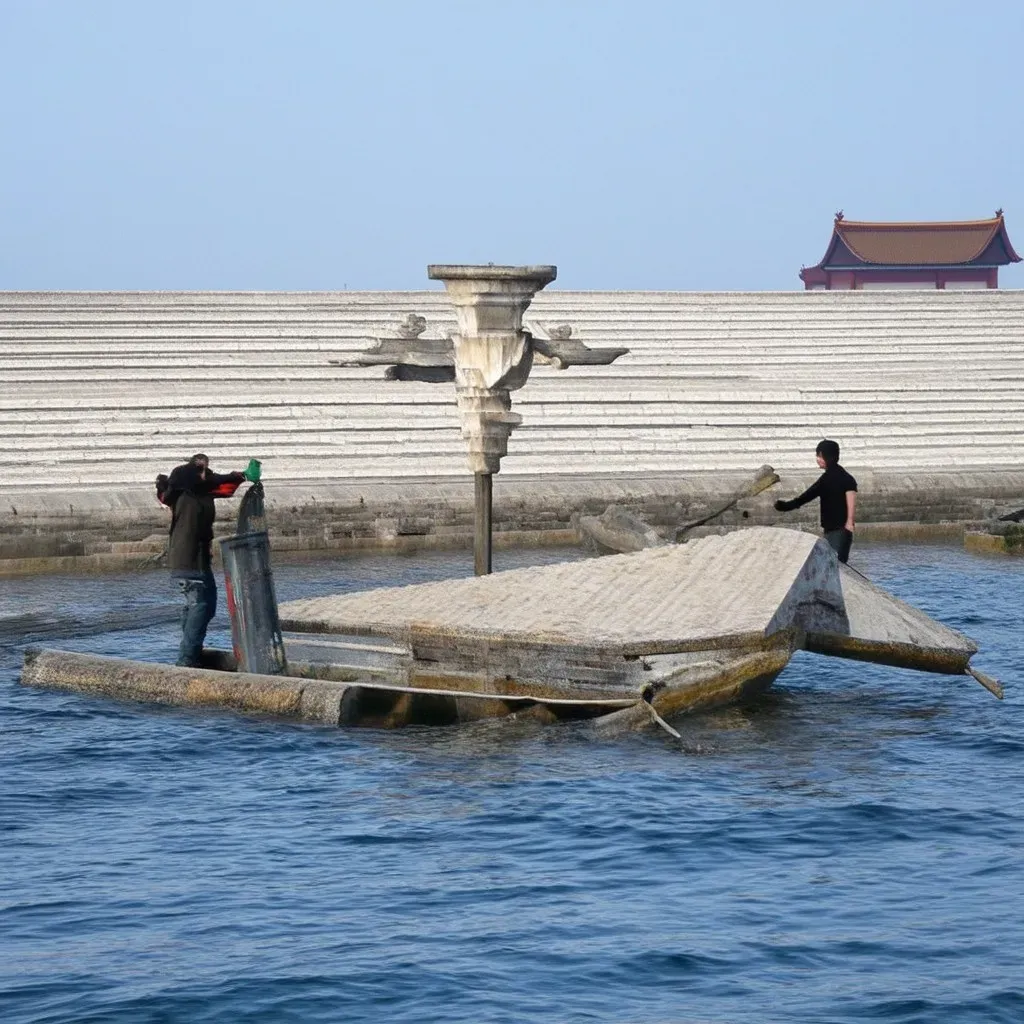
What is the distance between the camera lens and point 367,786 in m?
11.0

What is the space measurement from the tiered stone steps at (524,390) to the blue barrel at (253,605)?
1408 centimetres

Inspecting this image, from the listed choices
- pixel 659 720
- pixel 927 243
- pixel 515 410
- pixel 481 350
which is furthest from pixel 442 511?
pixel 927 243

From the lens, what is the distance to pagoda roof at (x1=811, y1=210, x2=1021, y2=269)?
56.1 m

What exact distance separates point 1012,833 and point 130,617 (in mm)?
9967

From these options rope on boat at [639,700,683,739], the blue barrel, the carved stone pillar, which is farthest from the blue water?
the carved stone pillar

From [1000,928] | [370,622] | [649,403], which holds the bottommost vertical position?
[1000,928]

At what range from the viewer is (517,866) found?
9469 millimetres

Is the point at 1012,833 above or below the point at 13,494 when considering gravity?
below

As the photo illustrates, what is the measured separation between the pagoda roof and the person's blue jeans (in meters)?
44.9

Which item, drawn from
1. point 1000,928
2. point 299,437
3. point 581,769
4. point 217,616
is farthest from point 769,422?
point 1000,928

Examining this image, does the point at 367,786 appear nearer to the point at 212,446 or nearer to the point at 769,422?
the point at 212,446

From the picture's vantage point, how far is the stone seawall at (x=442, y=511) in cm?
2380

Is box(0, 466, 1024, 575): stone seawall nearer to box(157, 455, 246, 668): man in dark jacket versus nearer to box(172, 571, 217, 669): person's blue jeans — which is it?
box(172, 571, 217, 669): person's blue jeans

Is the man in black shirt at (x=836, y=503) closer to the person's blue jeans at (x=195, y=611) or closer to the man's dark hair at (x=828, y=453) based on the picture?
the man's dark hair at (x=828, y=453)
